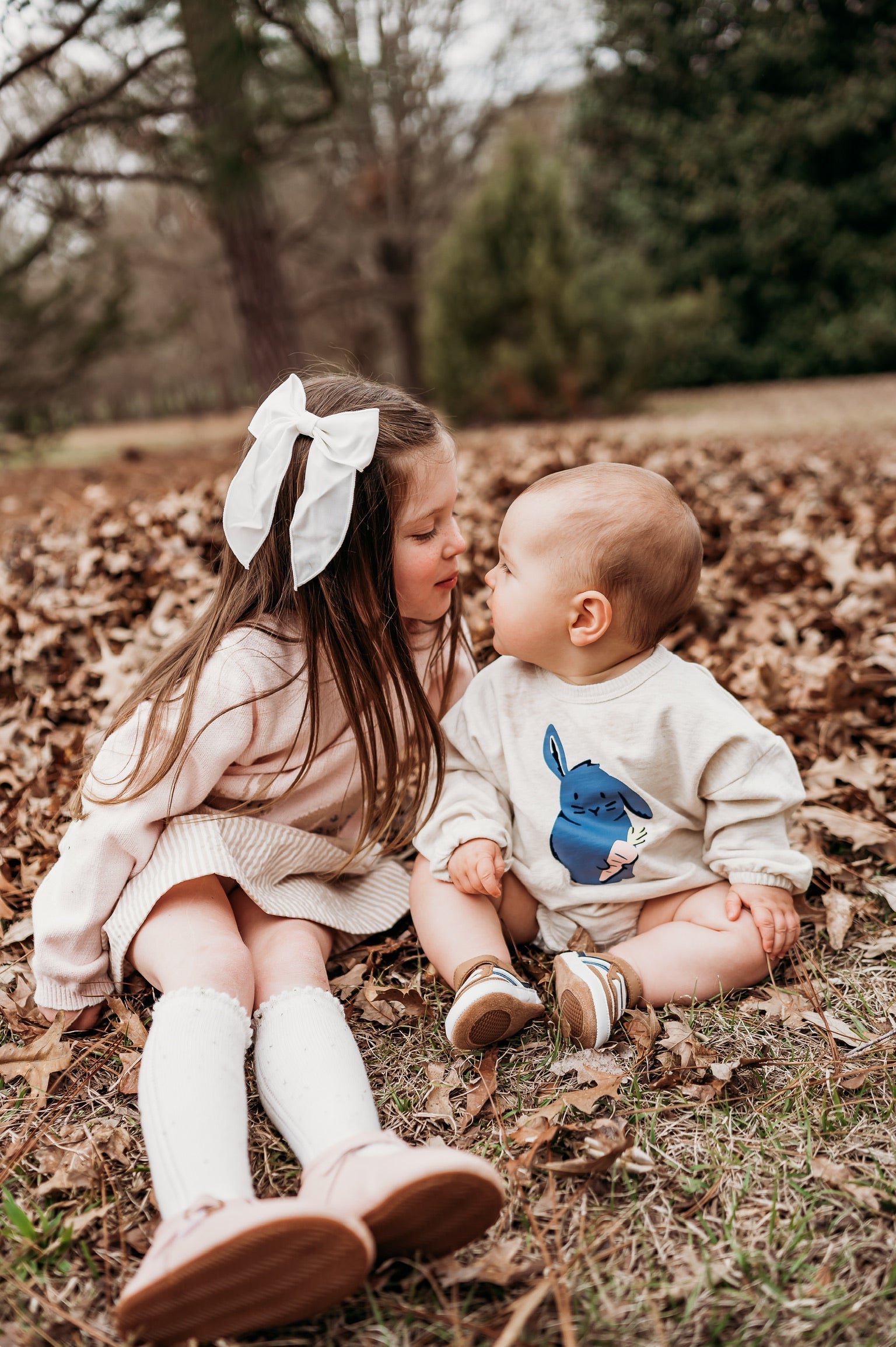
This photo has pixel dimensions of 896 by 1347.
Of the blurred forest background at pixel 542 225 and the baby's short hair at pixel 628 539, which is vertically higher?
the blurred forest background at pixel 542 225

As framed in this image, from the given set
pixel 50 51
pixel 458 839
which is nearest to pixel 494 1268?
pixel 458 839

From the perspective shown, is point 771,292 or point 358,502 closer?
point 358,502

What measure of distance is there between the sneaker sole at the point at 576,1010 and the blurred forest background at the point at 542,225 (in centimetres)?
764

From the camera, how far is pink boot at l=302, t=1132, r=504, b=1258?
1.32 m

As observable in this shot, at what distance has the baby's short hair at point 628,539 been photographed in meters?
1.93

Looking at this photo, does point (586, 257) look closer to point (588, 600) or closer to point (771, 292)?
point (771, 292)

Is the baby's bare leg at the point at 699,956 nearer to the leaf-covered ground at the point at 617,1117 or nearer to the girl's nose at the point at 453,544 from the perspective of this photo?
the leaf-covered ground at the point at 617,1117

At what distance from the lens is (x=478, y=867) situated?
2.01m

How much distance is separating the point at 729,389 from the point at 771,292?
197 cm

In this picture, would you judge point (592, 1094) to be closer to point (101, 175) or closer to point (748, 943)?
point (748, 943)

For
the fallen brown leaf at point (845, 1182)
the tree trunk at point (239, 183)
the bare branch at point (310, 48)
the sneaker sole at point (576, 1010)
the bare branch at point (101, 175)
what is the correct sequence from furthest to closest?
1. the bare branch at point (310, 48)
2. the tree trunk at point (239, 183)
3. the bare branch at point (101, 175)
4. the sneaker sole at point (576, 1010)
5. the fallen brown leaf at point (845, 1182)

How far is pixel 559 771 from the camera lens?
2086 millimetres

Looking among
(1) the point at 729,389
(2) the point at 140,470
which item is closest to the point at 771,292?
(1) the point at 729,389

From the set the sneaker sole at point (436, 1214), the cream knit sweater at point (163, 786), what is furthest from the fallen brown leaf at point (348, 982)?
the sneaker sole at point (436, 1214)
